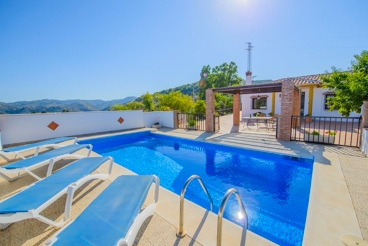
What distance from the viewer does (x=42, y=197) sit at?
226 cm

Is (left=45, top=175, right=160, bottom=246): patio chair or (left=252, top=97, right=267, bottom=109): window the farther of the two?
(left=252, top=97, right=267, bottom=109): window

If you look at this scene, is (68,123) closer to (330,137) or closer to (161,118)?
(161,118)

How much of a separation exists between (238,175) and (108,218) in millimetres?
4327

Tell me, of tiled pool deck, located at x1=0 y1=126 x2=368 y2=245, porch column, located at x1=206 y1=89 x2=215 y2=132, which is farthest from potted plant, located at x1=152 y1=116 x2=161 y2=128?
tiled pool deck, located at x1=0 y1=126 x2=368 y2=245

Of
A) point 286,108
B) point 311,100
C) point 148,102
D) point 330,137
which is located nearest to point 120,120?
point 286,108

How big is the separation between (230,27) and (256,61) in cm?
2007

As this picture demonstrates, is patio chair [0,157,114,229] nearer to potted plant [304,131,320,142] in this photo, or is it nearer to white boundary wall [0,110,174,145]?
white boundary wall [0,110,174,145]

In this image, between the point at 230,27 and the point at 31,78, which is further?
the point at 31,78

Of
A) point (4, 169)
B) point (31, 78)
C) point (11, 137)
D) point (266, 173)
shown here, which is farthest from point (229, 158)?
point (31, 78)

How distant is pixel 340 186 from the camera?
3447 millimetres

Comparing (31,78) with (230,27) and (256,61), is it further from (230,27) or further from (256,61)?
(256,61)

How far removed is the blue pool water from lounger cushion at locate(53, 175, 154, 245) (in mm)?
2085

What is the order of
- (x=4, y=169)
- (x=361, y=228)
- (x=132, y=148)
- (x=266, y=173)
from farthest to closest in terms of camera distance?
(x=132, y=148) < (x=266, y=173) < (x=4, y=169) < (x=361, y=228)

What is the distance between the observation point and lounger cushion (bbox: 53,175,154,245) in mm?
1582
